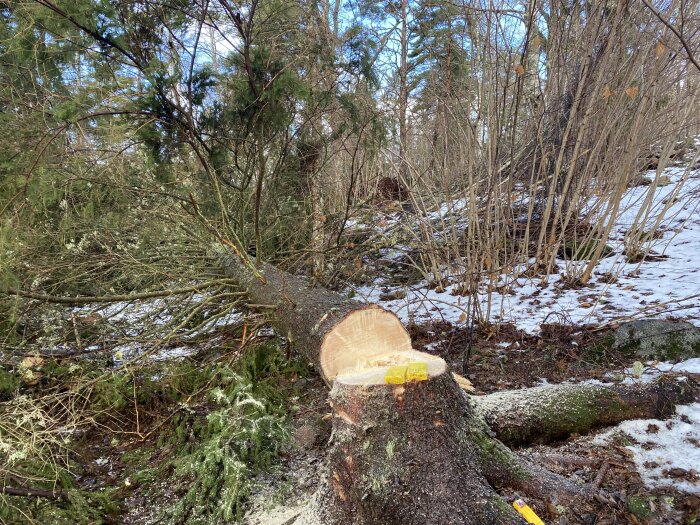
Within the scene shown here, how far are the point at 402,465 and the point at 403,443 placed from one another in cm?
8

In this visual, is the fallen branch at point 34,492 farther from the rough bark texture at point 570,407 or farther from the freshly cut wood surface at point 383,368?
the rough bark texture at point 570,407

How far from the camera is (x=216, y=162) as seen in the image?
378 centimetres

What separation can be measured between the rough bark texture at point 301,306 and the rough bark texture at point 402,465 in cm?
45

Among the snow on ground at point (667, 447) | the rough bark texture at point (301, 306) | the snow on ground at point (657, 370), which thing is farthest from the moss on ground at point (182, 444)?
the snow on ground at point (657, 370)

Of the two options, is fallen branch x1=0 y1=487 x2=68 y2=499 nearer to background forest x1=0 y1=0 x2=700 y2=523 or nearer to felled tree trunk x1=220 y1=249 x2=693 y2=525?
background forest x1=0 y1=0 x2=700 y2=523

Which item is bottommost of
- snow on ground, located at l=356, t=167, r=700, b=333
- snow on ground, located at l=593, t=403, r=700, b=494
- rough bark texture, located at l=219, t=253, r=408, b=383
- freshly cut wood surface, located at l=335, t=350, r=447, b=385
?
snow on ground, located at l=593, t=403, r=700, b=494

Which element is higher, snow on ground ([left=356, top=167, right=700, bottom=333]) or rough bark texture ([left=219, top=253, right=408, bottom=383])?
rough bark texture ([left=219, top=253, right=408, bottom=383])

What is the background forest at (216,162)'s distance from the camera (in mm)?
2789

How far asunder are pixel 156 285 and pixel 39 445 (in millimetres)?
1804

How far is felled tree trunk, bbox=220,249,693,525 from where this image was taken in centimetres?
155

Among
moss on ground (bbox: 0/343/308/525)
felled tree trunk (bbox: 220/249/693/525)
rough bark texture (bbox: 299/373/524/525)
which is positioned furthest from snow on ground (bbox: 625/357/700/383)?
moss on ground (bbox: 0/343/308/525)

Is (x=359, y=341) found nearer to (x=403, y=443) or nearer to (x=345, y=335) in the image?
(x=345, y=335)

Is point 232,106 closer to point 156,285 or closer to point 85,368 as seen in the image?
point 156,285

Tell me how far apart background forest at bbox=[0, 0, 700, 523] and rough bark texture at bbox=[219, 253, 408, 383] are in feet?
0.51
